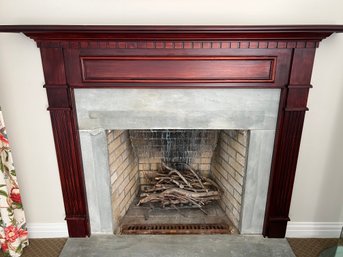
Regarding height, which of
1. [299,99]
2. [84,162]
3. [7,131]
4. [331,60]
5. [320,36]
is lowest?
[84,162]

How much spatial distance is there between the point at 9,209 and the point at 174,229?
1.17 metres

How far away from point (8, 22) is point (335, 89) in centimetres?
205

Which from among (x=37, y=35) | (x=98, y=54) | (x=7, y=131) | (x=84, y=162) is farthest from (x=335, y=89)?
(x=7, y=131)

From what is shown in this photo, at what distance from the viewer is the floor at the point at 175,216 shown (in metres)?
2.19

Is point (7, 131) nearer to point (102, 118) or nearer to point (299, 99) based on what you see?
point (102, 118)

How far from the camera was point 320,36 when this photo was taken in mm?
1515

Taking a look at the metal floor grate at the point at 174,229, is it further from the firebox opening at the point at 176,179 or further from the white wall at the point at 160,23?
the white wall at the point at 160,23

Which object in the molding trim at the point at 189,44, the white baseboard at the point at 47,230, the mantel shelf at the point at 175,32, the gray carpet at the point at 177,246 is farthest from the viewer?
the white baseboard at the point at 47,230

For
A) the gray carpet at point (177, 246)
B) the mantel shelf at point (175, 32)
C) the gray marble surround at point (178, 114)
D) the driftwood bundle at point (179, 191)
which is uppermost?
the mantel shelf at point (175, 32)

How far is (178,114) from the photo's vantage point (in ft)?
5.66

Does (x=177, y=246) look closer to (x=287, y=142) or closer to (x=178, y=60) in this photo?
(x=287, y=142)

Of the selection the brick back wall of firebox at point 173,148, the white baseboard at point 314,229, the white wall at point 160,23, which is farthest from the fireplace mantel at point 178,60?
the white baseboard at point 314,229

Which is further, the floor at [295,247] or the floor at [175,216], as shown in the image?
the floor at [175,216]

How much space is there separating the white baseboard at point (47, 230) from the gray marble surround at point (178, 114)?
48cm
